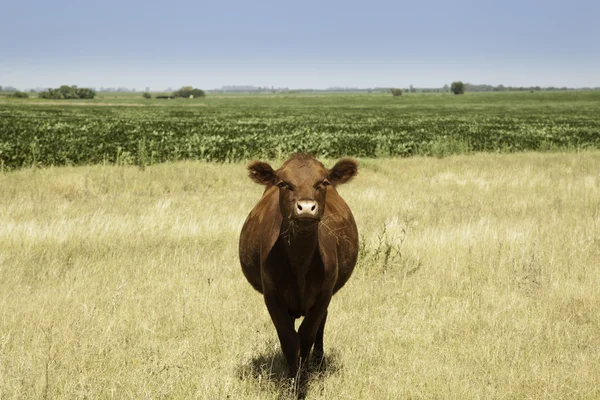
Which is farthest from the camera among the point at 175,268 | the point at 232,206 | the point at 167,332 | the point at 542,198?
the point at 542,198

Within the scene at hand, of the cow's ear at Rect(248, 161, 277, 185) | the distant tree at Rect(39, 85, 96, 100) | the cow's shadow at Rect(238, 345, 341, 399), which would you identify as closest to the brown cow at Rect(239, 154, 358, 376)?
the cow's ear at Rect(248, 161, 277, 185)

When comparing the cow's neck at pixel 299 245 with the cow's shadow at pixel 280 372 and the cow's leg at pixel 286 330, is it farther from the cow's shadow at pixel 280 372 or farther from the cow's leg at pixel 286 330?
the cow's shadow at pixel 280 372

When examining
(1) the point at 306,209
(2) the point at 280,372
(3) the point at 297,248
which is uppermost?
(1) the point at 306,209

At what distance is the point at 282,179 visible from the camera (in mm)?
3900

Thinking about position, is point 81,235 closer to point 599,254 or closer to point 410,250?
point 410,250

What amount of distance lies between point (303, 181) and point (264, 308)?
9.96 feet

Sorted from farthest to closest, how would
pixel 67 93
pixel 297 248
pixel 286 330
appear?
pixel 67 93
pixel 286 330
pixel 297 248

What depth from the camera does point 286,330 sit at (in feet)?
13.5

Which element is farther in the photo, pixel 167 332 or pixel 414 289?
pixel 414 289

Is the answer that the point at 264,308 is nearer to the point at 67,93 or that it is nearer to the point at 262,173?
the point at 262,173

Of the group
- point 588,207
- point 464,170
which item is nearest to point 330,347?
point 588,207

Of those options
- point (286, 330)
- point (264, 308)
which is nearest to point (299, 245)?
point (286, 330)

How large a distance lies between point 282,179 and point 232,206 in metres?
8.28

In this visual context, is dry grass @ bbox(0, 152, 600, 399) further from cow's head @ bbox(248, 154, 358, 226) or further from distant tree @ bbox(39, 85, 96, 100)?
distant tree @ bbox(39, 85, 96, 100)
